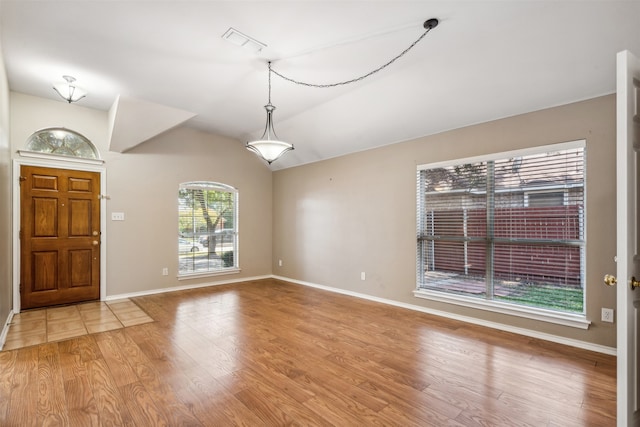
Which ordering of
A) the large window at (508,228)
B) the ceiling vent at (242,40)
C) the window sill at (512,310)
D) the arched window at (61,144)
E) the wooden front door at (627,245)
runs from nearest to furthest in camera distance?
the wooden front door at (627,245), the ceiling vent at (242,40), the window sill at (512,310), the large window at (508,228), the arched window at (61,144)

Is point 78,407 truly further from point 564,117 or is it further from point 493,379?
point 564,117

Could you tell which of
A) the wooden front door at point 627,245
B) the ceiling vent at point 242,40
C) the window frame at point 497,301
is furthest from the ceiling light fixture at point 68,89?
the wooden front door at point 627,245

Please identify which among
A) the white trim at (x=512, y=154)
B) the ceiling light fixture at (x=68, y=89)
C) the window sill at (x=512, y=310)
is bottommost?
the window sill at (x=512, y=310)

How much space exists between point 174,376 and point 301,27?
3149 millimetres

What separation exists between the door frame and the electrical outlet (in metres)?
6.43

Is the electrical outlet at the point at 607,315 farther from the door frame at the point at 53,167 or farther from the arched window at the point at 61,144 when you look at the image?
the arched window at the point at 61,144

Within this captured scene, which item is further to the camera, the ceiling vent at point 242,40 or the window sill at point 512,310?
the window sill at point 512,310

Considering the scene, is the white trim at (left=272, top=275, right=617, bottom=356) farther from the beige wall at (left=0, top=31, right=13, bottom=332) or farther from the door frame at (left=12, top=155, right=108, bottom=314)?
the beige wall at (left=0, top=31, right=13, bottom=332)

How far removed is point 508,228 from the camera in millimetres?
3631

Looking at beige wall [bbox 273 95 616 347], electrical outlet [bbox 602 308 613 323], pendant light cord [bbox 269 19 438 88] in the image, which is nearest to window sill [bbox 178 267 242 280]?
beige wall [bbox 273 95 616 347]

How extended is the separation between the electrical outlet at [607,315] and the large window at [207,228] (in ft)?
18.7

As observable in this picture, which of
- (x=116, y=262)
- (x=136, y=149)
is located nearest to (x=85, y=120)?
(x=136, y=149)

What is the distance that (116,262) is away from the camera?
4961 mm

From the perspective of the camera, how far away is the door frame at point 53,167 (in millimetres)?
4137
